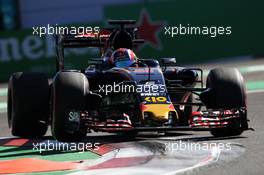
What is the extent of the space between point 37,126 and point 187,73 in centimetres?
231

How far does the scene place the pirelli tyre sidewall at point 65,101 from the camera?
9.52m

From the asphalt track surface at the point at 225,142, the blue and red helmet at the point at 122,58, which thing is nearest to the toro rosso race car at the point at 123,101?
the blue and red helmet at the point at 122,58

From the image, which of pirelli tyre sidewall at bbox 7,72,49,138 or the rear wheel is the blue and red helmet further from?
the rear wheel

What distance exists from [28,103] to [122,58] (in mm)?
1750

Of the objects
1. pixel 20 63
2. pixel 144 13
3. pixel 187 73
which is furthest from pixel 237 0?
pixel 187 73

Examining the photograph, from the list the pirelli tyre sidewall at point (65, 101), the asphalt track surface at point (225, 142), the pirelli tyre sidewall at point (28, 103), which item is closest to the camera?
the asphalt track surface at point (225, 142)

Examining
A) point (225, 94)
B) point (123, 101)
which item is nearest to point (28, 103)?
point (123, 101)

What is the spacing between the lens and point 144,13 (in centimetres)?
2478

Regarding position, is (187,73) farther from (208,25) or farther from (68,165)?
(208,25)

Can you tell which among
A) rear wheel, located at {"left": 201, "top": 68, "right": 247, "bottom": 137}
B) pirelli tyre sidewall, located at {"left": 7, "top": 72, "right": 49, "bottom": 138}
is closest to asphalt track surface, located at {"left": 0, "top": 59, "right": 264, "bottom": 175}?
rear wheel, located at {"left": 201, "top": 68, "right": 247, "bottom": 137}

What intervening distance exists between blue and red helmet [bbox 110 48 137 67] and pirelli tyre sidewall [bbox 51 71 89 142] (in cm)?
178

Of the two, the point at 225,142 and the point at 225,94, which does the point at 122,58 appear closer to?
the point at 225,94

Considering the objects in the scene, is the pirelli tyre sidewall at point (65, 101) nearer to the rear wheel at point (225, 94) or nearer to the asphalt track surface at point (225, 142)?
the asphalt track surface at point (225, 142)

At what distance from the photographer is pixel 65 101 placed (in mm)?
9516
